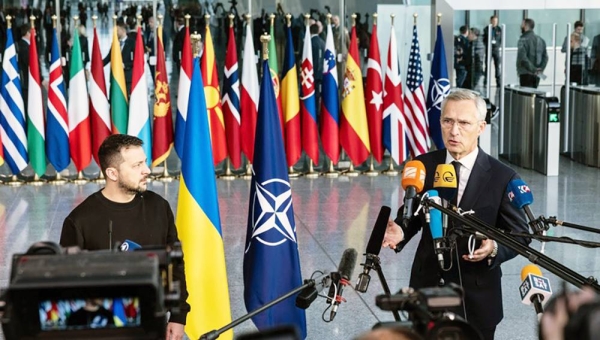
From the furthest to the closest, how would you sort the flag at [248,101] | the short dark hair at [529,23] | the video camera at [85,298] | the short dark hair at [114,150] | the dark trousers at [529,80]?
the dark trousers at [529,80] < the short dark hair at [529,23] < the flag at [248,101] < the short dark hair at [114,150] < the video camera at [85,298]

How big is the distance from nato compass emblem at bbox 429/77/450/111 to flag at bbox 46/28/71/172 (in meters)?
4.87

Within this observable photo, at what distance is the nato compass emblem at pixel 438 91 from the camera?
44.7 ft

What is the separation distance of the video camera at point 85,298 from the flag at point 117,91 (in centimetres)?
1106

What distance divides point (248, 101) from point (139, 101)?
1430mm

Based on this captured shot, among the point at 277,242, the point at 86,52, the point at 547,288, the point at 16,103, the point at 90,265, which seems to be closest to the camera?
the point at 90,265

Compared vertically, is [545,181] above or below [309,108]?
below

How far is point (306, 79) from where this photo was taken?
45.0 feet

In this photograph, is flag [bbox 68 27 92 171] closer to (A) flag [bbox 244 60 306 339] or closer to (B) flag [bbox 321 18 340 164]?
(B) flag [bbox 321 18 340 164]

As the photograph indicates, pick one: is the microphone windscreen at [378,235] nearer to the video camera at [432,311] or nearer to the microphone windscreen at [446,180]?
the microphone windscreen at [446,180]

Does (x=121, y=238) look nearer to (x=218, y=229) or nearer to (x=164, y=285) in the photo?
(x=218, y=229)

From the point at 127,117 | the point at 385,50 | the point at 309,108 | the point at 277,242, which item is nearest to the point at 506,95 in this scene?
the point at 385,50

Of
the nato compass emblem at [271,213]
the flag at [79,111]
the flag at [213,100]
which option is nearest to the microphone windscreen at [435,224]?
the nato compass emblem at [271,213]

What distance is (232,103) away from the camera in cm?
1357

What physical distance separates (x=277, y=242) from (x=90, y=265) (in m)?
3.81
